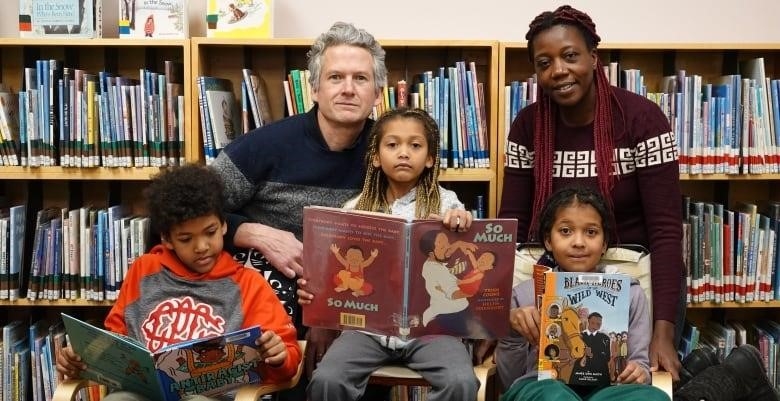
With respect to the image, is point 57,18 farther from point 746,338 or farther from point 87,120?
point 746,338

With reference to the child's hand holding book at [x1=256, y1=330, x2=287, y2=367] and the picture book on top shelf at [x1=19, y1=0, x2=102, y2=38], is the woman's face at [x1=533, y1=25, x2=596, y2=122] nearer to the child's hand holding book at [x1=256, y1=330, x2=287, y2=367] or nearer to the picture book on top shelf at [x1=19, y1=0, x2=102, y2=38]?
the child's hand holding book at [x1=256, y1=330, x2=287, y2=367]

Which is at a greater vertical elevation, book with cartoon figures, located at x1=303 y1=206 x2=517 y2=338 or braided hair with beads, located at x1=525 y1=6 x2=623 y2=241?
braided hair with beads, located at x1=525 y1=6 x2=623 y2=241

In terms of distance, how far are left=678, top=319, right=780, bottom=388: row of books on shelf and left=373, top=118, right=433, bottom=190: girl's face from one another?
1287 millimetres

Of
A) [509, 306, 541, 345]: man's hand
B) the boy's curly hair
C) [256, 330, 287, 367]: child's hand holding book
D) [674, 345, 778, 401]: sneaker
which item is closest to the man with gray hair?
the boy's curly hair

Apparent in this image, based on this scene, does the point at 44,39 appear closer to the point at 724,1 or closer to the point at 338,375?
the point at 338,375

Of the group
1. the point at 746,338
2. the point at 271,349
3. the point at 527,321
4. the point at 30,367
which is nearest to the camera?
the point at 271,349

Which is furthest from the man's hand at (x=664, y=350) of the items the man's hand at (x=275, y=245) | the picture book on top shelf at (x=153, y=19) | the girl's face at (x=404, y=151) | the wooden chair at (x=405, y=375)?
the picture book on top shelf at (x=153, y=19)

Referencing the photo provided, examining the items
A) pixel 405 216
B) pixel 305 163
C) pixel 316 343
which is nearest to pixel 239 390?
pixel 316 343

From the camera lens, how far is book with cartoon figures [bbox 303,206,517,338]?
1.92 metres

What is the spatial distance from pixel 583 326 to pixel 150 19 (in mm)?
1871

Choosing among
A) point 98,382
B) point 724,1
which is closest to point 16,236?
point 98,382

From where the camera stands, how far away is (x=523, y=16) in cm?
304

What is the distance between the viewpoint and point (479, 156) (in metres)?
2.76

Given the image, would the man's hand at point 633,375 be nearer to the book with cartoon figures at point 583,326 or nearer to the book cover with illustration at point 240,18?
the book with cartoon figures at point 583,326
